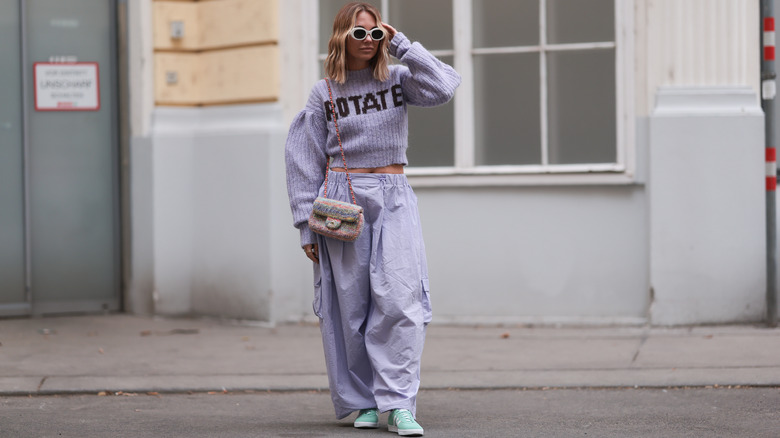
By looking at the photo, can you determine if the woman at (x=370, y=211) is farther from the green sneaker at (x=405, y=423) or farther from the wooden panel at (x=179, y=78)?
the wooden panel at (x=179, y=78)

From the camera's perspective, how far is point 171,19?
352 inches

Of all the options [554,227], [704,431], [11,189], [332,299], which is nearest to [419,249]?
[332,299]

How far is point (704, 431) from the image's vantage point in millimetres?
4980

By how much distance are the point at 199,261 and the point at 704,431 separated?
4.96 meters

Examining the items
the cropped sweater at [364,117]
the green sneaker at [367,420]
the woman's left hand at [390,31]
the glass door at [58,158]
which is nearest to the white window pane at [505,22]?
the glass door at [58,158]

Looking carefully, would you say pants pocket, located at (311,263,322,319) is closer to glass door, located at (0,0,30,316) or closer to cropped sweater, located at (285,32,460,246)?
cropped sweater, located at (285,32,460,246)

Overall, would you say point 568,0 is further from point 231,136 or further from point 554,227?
point 231,136

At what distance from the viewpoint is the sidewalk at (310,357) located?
6359 millimetres

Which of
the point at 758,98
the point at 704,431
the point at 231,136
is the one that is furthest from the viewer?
the point at 231,136

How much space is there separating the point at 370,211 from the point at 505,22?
379 centimetres

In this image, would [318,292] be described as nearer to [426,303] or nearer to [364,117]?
[426,303]

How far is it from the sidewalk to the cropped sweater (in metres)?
1.61

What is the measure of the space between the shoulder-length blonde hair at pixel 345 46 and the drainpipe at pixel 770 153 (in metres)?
3.90

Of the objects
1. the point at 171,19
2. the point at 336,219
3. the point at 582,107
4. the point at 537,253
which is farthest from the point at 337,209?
the point at 171,19
